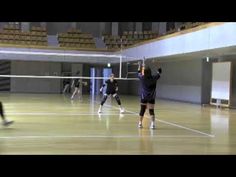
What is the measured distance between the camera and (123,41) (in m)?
35.4

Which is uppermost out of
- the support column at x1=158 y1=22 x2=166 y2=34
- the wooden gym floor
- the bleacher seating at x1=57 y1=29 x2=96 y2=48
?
the support column at x1=158 y1=22 x2=166 y2=34

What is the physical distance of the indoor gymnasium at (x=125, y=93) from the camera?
9.32 m

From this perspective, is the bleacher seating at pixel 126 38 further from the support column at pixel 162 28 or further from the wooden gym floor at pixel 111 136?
the wooden gym floor at pixel 111 136

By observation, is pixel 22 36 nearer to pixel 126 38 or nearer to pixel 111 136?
pixel 126 38

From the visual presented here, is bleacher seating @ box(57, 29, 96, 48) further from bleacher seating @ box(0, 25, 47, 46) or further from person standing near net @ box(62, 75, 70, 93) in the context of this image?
person standing near net @ box(62, 75, 70, 93)

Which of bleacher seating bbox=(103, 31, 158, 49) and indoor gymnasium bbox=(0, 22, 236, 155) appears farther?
bleacher seating bbox=(103, 31, 158, 49)

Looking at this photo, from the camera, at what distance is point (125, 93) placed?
40.0 metres

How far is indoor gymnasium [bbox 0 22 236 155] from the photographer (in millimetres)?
9320

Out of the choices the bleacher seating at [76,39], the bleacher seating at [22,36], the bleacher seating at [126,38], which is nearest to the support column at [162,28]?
the bleacher seating at [126,38]

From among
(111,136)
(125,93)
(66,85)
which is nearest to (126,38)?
(125,93)

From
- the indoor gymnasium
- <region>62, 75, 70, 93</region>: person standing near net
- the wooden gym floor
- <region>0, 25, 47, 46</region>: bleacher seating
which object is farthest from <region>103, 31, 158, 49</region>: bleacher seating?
the wooden gym floor
